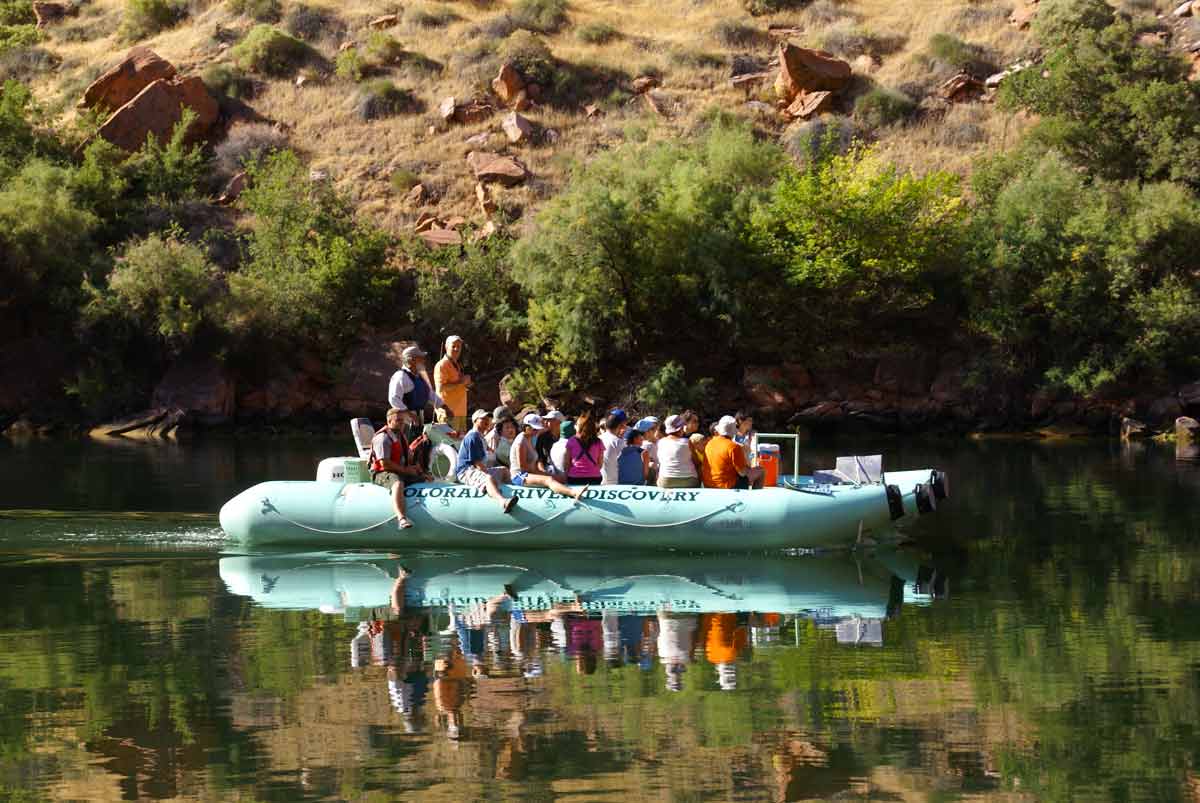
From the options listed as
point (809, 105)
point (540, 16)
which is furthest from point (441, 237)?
point (540, 16)

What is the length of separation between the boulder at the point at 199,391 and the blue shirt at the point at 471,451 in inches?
952

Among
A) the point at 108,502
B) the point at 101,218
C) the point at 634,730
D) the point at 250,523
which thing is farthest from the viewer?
the point at 101,218

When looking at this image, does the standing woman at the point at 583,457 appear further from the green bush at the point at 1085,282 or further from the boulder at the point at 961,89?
the boulder at the point at 961,89

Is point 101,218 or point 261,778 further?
point 101,218

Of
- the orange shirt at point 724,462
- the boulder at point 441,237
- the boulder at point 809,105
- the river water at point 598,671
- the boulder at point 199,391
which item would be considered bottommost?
the river water at point 598,671

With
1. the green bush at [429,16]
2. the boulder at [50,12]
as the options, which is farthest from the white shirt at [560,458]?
the boulder at [50,12]

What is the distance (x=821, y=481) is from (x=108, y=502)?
9.88 meters

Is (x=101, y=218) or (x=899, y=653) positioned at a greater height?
(x=101, y=218)

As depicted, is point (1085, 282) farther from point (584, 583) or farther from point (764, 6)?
point (584, 583)

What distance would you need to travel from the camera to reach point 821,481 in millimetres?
17828

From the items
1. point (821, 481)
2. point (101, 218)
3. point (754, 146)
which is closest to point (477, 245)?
point (754, 146)

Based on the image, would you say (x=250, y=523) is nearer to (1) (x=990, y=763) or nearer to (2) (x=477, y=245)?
(1) (x=990, y=763)

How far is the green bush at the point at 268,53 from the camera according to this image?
54.7 meters

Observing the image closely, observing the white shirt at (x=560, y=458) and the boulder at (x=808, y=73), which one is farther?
the boulder at (x=808, y=73)
